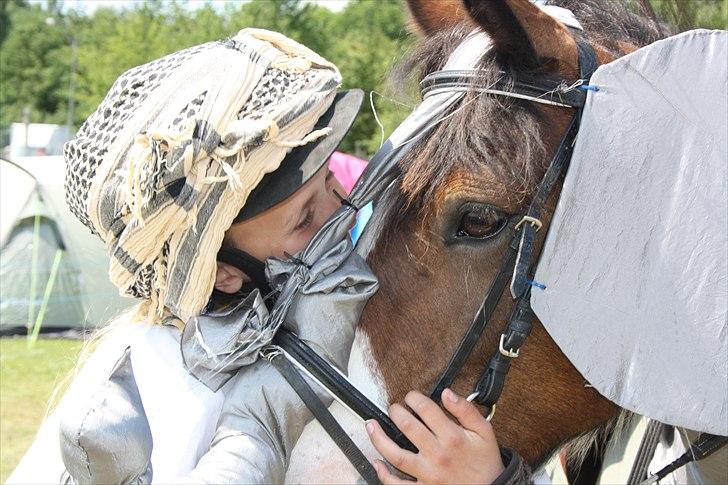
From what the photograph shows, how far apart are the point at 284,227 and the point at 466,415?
0.62 m

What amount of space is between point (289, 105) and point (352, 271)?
15.9 inches

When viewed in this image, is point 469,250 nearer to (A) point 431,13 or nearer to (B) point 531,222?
(B) point 531,222

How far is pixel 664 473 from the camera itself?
216 centimetres

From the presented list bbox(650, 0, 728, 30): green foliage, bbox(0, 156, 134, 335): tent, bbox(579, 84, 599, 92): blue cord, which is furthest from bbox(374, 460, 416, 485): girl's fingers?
bbox(0, 156, 134, 335): tent

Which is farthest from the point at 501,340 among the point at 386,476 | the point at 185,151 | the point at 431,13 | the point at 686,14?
the point at 686,14

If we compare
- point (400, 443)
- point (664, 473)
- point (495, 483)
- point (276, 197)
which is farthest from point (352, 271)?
point (664, 473)

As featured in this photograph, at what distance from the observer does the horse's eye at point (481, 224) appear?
5.96 ft

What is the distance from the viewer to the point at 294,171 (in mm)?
1876

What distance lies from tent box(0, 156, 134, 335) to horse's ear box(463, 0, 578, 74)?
29.5 ft

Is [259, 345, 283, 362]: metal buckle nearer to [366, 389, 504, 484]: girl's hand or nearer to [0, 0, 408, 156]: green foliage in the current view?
[366, 389, 504, 484]: girl's hand

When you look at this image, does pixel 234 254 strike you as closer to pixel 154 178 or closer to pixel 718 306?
pixel 154 178

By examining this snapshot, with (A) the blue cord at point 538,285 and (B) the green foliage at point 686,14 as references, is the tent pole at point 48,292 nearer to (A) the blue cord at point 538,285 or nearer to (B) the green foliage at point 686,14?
(B) the green foliage at point 686,14

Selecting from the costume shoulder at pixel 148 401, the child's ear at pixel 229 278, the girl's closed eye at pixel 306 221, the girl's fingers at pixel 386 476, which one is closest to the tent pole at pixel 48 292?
the costume shoulder at pixel 148 401

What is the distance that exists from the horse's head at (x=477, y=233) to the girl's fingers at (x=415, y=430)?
0.28ft
